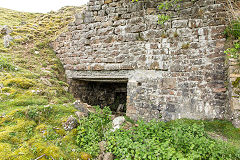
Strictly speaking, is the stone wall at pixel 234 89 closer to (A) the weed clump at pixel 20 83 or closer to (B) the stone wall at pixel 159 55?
(B) the stone wall at pixel 159 55

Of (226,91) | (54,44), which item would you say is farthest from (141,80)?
(54,44)

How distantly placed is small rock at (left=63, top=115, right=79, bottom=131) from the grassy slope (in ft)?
0.35

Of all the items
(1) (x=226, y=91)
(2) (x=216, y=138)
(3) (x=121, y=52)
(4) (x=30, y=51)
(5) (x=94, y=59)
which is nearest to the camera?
(2) (x=216, y=138)

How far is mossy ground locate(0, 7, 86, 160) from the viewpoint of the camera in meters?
2.91

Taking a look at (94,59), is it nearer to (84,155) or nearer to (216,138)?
(84,155)

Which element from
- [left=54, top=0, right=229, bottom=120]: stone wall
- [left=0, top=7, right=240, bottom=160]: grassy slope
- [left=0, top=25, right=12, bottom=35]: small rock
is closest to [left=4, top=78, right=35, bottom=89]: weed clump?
[left=0, top=7, right=240, bottom=160]: grassy slope

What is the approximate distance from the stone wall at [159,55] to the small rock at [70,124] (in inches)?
73.6

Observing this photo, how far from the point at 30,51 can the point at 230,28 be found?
22.7 feet

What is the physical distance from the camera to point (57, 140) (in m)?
3.18

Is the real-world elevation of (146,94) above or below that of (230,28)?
below

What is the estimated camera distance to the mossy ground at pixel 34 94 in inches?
115

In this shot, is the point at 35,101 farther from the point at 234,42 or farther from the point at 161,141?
the point at 234,42

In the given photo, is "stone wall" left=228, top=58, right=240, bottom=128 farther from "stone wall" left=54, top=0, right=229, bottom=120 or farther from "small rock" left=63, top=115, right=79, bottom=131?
"small rock" left=63, top=115, right=79, bottom=131

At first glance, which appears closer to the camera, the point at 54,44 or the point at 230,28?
the point at 230,28
